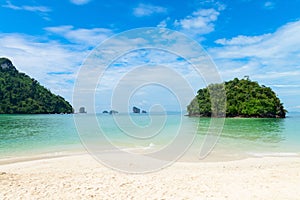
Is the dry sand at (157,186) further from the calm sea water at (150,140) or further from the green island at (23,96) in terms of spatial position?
the green island at (23,96)

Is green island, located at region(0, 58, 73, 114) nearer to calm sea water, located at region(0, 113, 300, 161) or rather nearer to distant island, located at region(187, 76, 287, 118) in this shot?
distant island, located at region(187, 76, 287, 118)

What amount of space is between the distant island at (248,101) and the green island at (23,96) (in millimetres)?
74284

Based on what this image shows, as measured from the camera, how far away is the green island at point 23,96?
4156 inches

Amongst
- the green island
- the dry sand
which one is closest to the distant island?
the dry sand

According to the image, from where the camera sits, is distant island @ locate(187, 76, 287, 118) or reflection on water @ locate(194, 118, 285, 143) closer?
reflection on water @ locate(194, 118, 285, 143)

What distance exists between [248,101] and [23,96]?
3674 inches

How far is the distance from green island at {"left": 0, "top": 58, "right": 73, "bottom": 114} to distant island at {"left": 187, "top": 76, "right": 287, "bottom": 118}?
7428 centimetres

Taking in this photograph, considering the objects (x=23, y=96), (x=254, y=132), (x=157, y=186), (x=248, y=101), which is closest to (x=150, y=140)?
(x=254, y=132)

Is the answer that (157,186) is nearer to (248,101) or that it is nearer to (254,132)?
(254,132)

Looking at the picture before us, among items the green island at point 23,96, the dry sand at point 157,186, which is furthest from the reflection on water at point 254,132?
the green island at point 23,96

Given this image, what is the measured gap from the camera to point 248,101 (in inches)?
3147

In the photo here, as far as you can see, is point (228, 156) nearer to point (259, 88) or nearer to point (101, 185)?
point (101, 185)

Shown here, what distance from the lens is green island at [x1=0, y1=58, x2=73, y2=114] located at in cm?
10556

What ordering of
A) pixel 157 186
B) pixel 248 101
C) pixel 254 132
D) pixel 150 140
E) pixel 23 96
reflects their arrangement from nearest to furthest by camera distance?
pixel 157 186 < pixel 150 140 < pixel 254 132 < pixel 248 101 < pixel 23 96
